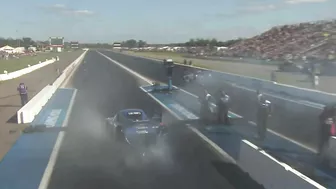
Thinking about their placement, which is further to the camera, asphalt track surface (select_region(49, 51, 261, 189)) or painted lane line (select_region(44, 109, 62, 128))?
painted lane line (select_region(44, 109, 62, 128))

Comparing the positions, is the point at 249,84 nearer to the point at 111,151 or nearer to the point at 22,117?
the point at 22,117

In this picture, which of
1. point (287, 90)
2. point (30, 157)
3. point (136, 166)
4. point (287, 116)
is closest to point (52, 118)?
point (30, 157)

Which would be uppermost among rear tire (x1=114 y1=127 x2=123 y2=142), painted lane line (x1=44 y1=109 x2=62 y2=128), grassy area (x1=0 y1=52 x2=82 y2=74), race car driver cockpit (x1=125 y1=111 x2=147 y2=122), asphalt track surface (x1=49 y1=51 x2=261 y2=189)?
race car driver cockpit (x1=125 y1=111 x2=147 y2=122)

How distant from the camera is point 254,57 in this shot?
66.1 m

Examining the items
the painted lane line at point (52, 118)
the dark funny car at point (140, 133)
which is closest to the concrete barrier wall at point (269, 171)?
the dark funny car at point (140, 133)

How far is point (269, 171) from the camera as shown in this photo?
1012 cm

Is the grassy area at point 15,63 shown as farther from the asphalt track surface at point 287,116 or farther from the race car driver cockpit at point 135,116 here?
the race car driver cockpit at point 135,116

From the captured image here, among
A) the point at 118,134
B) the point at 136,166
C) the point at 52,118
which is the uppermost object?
the point at 118,134

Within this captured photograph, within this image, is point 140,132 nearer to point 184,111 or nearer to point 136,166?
point 136,166

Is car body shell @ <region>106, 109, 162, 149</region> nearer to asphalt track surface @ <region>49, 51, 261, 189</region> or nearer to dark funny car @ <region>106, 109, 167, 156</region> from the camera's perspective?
dark funny car @ <region>106, 109, 167, 156</region>

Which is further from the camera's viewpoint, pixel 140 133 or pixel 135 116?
pixel 135 116

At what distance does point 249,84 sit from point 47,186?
85.4 ft

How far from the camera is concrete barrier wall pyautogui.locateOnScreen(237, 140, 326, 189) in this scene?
880cm

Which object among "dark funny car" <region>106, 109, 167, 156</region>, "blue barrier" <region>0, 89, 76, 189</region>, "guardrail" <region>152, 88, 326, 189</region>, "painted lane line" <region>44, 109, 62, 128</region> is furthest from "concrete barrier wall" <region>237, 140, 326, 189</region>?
"painted lane line" <region>44, 109, 62, 128</region>
